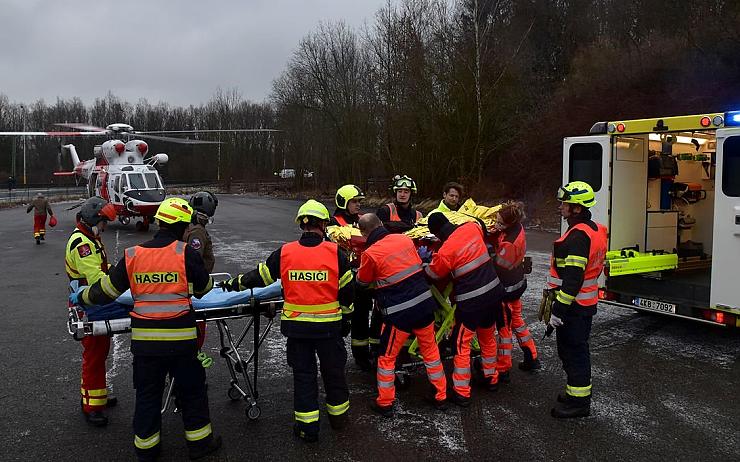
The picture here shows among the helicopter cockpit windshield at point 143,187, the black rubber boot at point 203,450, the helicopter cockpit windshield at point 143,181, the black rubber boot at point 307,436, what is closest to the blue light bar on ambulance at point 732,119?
the black rubber boot at point 307,436

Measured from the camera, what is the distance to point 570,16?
35.6m

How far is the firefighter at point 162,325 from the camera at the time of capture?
154 inches

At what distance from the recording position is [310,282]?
4.28 metres

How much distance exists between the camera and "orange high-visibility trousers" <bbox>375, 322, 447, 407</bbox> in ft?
15.9

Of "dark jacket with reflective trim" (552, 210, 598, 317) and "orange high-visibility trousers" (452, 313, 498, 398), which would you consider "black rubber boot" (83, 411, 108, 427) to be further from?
"dark jacket with reflective trim" (552, 210, 598, 317)

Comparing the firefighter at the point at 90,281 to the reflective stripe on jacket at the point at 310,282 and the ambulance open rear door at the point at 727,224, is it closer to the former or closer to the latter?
the reflective stripe on jacket at the point at 310,282

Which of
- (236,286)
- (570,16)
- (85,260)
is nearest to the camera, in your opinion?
(236,286)

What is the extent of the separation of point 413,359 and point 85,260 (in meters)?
3.41

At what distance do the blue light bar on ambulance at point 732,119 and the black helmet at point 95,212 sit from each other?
622cm

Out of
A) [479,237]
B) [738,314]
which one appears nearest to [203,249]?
[479,237]

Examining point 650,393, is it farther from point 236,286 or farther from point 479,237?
point 236,286

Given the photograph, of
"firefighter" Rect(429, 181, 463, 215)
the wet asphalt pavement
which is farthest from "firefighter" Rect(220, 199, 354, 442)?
"firefighter" Rect(429, 181, 463, 215)

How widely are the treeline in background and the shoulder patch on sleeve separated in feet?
69.2

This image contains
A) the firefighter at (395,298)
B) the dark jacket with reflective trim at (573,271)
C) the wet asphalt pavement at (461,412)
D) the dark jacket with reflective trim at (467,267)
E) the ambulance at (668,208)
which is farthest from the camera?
the ambulance at (668,208)
